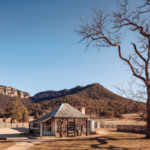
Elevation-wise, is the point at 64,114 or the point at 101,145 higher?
the point at 64,114

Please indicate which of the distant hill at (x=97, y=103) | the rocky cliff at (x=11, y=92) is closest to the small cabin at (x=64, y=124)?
the distant hill at (x=97, y=103)

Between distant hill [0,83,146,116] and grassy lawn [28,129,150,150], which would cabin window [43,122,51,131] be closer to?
grassy lawn [28,129,150,150]

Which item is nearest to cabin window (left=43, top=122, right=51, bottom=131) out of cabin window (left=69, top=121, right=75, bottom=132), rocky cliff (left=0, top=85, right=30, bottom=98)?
cabin window (left=69, top=121, right=75, bottom=132)

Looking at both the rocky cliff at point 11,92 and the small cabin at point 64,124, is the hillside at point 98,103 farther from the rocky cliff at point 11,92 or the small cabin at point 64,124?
the rocky cliff at point 11,92

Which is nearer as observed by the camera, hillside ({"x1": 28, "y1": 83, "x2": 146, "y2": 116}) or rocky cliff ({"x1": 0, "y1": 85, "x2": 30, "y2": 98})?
hillside ({"x1": 28, "y1": 83, "x2": 146, "y2": 116})

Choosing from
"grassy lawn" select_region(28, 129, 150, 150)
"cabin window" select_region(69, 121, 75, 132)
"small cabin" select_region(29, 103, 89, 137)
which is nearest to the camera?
"grassy lawn" select_region(28, 129, 150, 150)

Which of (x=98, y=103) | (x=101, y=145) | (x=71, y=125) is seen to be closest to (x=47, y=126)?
(x=71, y=125)

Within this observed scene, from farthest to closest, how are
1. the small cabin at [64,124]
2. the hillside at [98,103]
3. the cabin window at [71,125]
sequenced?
the cabin window at [71,125] < the small cabin at [64,124] < the hillside at [98,103]

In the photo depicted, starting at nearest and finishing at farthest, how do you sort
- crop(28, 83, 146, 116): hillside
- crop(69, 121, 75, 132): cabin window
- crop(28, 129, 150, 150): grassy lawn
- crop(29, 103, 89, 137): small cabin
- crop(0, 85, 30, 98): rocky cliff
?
crop(28, 129, 150, 150): grassy lawn, crop(28, 83, 146, 116): hillside, crop(29, 103, 89, 137): small cabin, crop(69, 121, 75, 132): cabin window, crop(0, 85, 30, 98): rocky cliff

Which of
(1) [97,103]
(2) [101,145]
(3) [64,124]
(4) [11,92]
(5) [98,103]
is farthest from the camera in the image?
(4) [11,92]

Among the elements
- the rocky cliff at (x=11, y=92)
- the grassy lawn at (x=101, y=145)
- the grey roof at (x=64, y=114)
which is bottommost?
the grassy lawn at (x=101, y=145)

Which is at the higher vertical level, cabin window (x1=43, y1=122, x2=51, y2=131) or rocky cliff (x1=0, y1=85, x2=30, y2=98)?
rocky cliff (x1=0, y1=85, x2=30, y2=98)

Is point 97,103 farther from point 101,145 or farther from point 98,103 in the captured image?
point 101,145

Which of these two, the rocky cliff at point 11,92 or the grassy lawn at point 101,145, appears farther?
the rocky cliff at point 11,92
